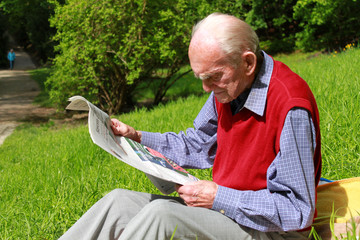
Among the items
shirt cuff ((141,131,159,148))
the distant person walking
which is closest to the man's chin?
shirt cuff ((141,131,159,148))

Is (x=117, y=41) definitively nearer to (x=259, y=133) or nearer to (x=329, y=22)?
(x=259, y=133)

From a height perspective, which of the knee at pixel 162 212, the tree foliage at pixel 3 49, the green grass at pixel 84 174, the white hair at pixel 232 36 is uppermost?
the white hair at pixel 232 36

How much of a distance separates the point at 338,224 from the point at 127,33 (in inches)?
361

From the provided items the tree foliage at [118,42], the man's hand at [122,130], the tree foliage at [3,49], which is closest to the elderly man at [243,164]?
the man's hand at [122,130]

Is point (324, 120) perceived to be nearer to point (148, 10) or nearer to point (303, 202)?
point (303, 202)

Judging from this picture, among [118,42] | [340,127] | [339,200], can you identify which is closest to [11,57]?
[118,42]

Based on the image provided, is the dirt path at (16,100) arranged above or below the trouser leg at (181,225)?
below

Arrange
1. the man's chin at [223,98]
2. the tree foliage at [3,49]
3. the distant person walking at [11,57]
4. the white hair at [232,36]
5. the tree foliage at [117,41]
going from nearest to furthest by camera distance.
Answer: the white hair at [232,36]
the man's chin at [223,98]
the tree foliage at [117,41]
the distant person walking at [11,57]
the tree foliage at [3,49]

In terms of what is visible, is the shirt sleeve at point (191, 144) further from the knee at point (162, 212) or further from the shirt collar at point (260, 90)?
the knee at point (162, 212)

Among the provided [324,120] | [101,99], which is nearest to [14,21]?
[101,99]

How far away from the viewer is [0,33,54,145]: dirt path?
12281 mm

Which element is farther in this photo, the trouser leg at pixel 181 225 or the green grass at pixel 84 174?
the green grass at pixel 84 174

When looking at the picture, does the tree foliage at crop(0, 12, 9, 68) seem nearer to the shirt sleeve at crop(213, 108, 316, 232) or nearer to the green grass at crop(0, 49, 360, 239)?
the green grass at crop(0, 49, 360, 239)

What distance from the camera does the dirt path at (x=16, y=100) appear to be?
12.3 m
